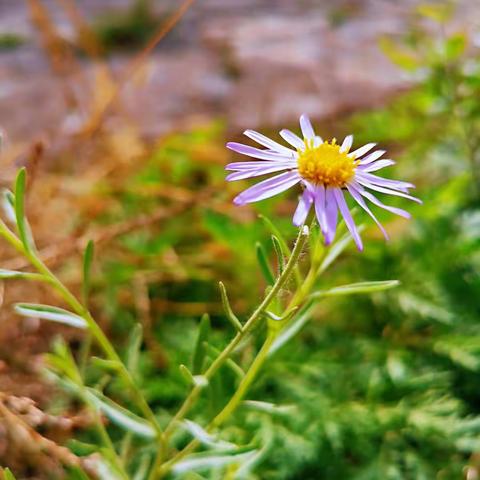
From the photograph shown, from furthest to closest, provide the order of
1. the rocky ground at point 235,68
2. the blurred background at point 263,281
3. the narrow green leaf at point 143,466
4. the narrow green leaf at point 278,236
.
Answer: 1. the rocky ground at point 235,68
2. the blurred background at point 263,281
3. the narrow green leaf at point 143,466
4. the narrow green leaf at point 278,236

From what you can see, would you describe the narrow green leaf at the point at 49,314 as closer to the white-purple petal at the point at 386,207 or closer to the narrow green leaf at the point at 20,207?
the narrow green leaf at the point at 20,207

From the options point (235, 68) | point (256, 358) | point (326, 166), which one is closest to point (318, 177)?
point (326, 166)

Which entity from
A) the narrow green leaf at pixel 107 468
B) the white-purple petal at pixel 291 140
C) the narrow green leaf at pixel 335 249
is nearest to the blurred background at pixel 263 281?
the narrow green leaf at pixel 107 468

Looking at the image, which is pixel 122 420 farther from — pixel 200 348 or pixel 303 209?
pixel 303 209

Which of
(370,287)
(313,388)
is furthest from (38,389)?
(370,287)

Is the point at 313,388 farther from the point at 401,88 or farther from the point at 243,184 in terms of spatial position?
the point at 401,88

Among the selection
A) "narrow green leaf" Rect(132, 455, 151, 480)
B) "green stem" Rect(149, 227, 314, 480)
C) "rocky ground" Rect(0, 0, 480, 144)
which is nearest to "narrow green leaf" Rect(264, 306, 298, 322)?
"green stem" Rect(149, 227, 314, 480)

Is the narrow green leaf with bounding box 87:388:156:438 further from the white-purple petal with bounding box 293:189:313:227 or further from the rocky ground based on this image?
the rocky ground

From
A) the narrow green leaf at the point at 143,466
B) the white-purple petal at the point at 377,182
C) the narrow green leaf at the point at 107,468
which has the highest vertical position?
the white-purple petal at the point at 377,182

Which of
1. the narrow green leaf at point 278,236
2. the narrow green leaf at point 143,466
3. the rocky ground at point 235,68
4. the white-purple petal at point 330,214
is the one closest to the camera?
the white-purple petal at point 330,214
